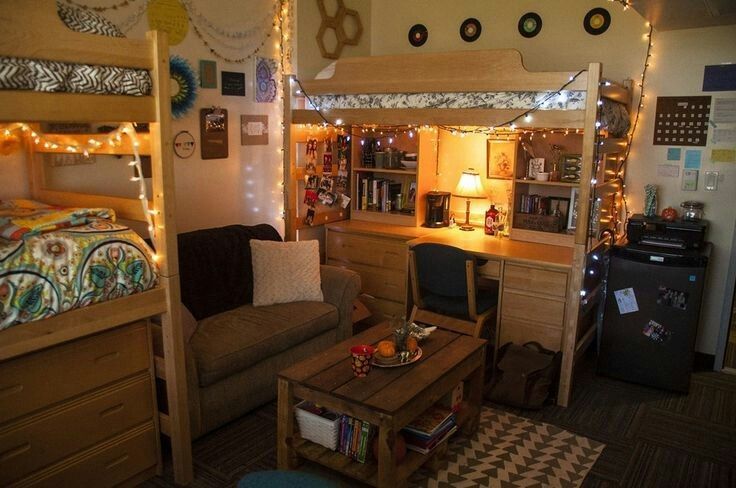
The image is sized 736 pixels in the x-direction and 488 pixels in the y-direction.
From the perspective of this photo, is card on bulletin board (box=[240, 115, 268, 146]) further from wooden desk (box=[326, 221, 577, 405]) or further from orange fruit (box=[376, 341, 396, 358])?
orange fruit (box=[376, 341, 396, 358])

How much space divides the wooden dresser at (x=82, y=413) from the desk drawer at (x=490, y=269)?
1.98m

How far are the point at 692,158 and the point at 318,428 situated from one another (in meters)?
2.89

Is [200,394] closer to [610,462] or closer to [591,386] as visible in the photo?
[610,462]

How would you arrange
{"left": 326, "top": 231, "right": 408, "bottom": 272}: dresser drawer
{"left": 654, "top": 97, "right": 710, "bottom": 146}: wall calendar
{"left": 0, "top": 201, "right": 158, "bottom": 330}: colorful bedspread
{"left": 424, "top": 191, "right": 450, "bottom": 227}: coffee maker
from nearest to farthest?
{"left": 0, "top": 201, "right": 158, "bottom": 330}: colorful bedspread, {"left": 654, "top": 97, "right": 710, "bottom": 146}: wall calendar, {"left": 326, "top": 231, "right": 408, "bottom": 272}: dresser drawer, {"left": 424, "top": 191, "right": 450, "bottom": 227}: coffee maker

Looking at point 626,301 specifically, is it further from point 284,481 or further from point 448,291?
point 284,481

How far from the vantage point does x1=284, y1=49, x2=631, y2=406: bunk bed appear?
308cm

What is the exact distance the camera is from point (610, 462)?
2771 millimetres

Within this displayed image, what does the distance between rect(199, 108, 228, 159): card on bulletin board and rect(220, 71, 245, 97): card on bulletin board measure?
0.14 m

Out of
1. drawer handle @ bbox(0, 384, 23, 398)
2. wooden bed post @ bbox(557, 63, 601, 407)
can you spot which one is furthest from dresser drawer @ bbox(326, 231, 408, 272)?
drawer handle @ bbox(0, 384, 23, 398)

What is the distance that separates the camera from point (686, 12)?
314 centimetres

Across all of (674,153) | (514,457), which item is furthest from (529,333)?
(674,153)

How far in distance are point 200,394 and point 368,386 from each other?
0.88 m

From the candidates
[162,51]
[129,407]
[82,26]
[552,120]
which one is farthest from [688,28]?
[129,407]

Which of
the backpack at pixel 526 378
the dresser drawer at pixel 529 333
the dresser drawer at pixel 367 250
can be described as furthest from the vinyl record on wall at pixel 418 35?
the backpack at pixel 526 378
